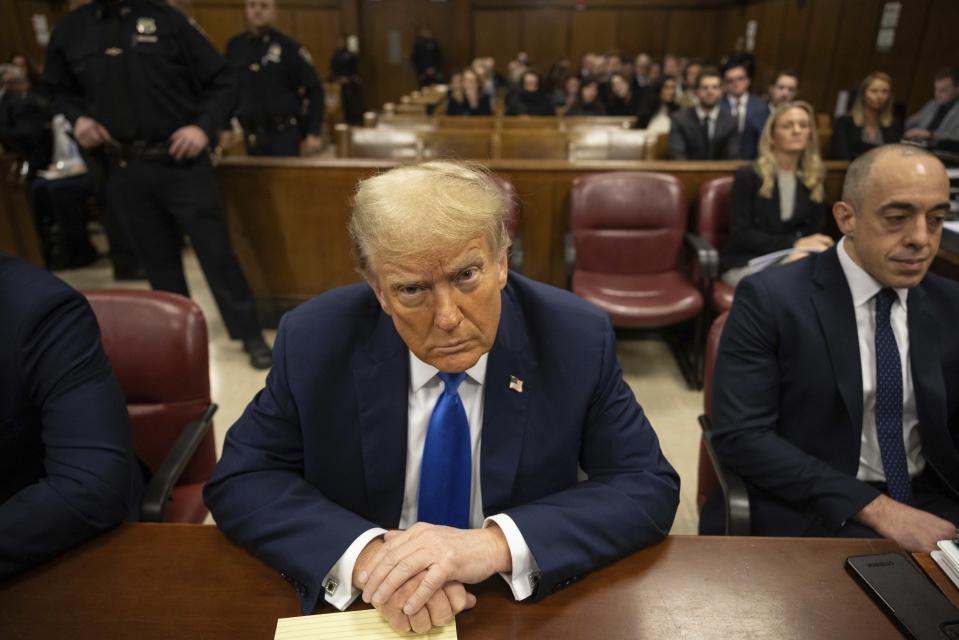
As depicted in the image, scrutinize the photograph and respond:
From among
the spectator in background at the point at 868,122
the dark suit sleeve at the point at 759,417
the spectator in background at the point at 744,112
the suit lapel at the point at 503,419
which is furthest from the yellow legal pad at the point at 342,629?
the spectator in background at the point at 868,122

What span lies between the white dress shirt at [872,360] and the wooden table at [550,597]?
58 centimetres

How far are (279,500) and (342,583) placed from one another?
20 cm

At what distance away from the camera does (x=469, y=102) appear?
7.99m

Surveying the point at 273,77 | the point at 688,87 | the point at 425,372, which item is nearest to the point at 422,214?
the point at 425,372

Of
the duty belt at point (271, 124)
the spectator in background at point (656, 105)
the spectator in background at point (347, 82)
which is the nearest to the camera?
the duty belt at point (271, 124)

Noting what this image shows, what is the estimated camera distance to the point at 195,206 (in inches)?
123

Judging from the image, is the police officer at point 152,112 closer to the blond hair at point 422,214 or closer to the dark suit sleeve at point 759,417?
the blond hair at point 422,214

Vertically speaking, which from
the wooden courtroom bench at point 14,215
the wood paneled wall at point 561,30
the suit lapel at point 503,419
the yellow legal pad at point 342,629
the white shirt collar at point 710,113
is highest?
the wood paneled wall at point 561,30

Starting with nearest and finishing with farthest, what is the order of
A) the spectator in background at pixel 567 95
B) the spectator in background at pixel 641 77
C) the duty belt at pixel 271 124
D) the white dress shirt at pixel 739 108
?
1. the white dress shirt at pixel 739 108
2. the duty belt at pixel 271 124
3. the spectator in background at pixel 567 95
4. the spectator in background at pixel 641 77

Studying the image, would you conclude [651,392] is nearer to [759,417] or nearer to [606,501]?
[759,417]

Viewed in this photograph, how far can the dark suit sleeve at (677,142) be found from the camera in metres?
4.42

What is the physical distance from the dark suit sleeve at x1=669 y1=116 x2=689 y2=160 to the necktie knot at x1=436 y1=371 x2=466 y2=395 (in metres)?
3.76

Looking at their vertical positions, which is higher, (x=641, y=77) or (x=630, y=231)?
(x=641, y=77)

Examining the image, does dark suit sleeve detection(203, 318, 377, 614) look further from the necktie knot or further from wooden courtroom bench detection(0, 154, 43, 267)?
wooden courtroom bench detection(0, 154, 43, 267)
